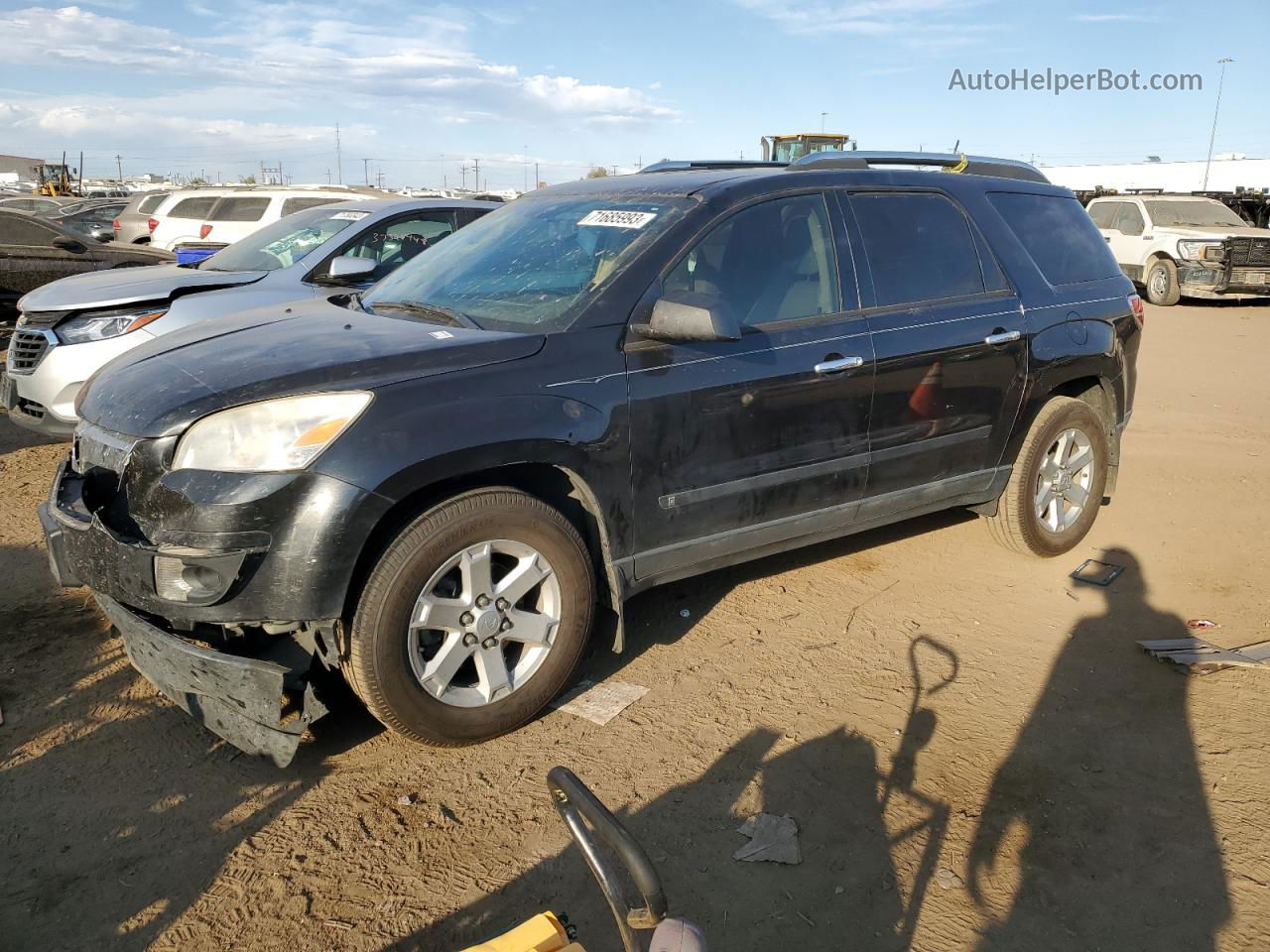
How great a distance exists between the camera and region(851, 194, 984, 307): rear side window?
13.4 feet

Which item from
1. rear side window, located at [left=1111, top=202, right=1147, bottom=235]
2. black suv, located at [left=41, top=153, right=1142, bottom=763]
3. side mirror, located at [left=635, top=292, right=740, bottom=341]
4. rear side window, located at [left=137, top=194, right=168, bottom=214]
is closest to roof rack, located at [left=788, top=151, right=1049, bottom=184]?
black suv, located at [left=41, top=153, right=1142, bottom=763]

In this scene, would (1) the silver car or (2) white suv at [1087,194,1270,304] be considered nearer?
(1) the silver car

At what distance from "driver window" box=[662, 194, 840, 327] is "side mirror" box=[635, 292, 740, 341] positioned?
0.18 m

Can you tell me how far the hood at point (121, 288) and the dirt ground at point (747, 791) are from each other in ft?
6.90

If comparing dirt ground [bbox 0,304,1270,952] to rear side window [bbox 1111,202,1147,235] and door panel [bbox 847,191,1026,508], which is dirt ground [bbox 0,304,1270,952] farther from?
rear side window [bbox 1111,202,1147,235]

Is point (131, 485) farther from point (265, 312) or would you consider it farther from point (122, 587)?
point (265, 312)

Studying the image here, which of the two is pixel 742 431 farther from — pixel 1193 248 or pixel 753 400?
pixel 1193 248

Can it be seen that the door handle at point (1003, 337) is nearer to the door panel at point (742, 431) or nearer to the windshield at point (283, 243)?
the door panel at point (742, 431)

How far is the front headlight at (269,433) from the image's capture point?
2811 millimetres

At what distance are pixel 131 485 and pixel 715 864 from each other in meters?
2.08

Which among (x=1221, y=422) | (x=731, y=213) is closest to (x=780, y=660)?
(x=731, y=213)

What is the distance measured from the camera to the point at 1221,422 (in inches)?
317

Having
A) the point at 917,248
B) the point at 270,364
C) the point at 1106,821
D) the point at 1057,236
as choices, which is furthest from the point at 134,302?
the point at 1106,821

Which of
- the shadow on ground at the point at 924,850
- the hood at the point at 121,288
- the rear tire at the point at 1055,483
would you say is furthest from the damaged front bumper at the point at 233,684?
the hood at the point at 121,288
